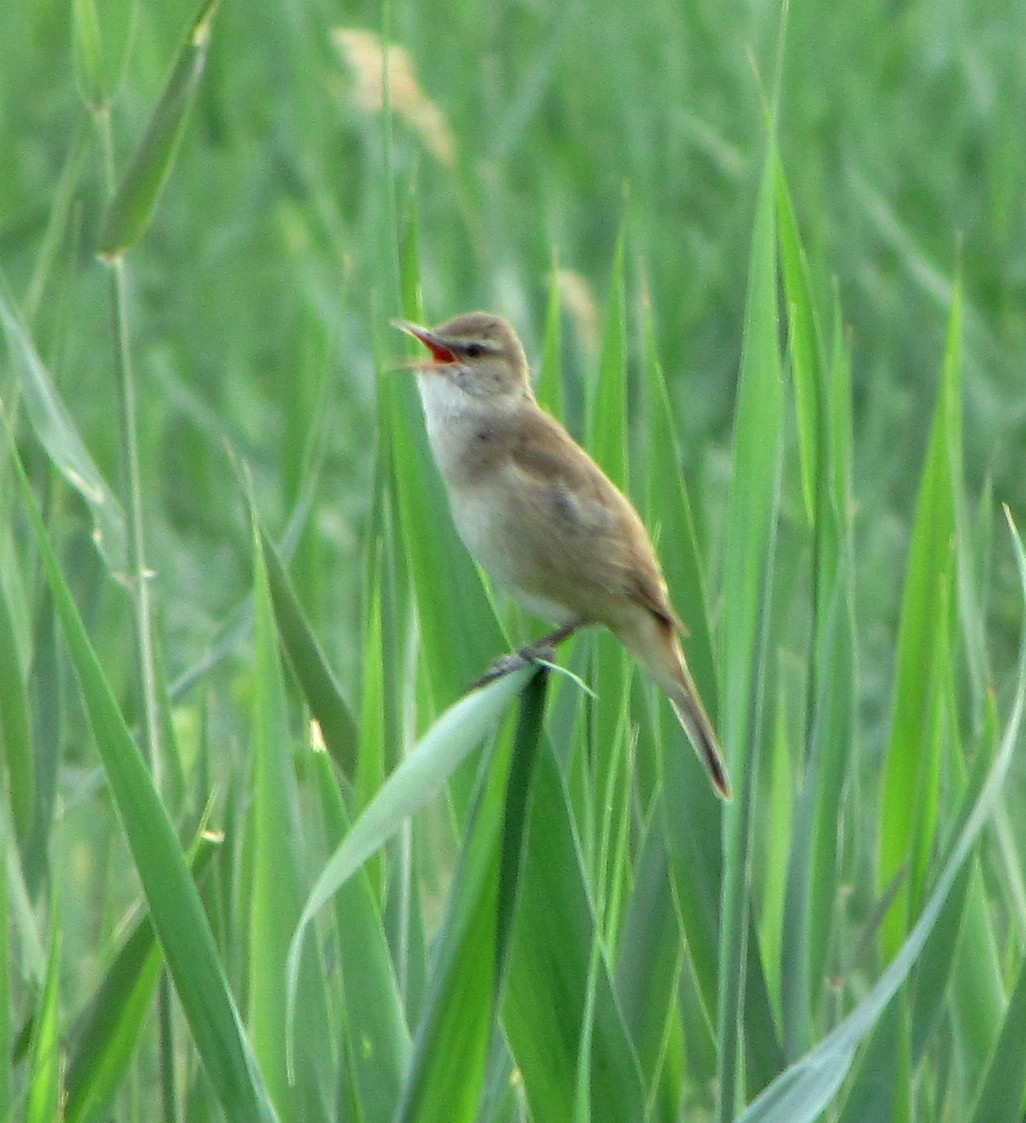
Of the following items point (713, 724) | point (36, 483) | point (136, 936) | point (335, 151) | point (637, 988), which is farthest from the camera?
point (335, 151)

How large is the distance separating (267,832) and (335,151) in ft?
14.3

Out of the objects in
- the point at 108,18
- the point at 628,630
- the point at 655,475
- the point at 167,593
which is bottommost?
the point at 167,593

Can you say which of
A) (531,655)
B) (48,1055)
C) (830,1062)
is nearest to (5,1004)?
(48,1055)

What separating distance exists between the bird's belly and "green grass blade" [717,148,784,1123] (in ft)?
1.81

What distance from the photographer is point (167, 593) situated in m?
4.31

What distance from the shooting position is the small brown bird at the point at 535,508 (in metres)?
2.21

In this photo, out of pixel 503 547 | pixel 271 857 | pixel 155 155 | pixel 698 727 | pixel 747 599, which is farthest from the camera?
pixel 503 547

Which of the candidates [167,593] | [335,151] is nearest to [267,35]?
[335,151]

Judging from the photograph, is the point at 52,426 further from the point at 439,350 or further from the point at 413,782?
the point at 413,782

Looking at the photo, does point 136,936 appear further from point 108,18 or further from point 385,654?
point 108,18

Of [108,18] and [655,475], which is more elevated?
[108,18]

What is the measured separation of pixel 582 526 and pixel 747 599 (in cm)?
68

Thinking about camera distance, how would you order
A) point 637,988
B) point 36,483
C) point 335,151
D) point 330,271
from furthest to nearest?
point 335,151 → point 330,271 → point 36,483 → point 637,988

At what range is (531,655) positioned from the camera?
78.2 inches
